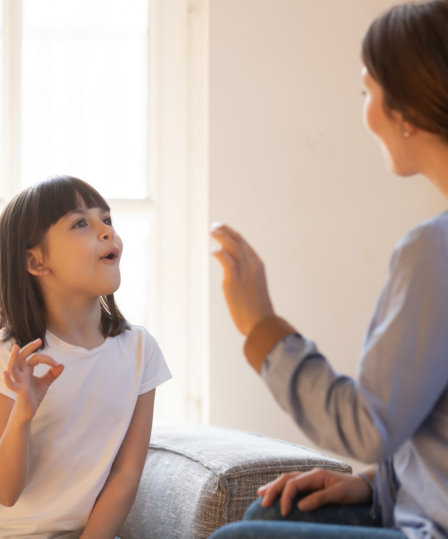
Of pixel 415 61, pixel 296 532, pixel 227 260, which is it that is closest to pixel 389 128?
pixel 415 61

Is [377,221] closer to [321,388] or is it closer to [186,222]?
[186,222]

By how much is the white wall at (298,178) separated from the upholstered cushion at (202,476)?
519 millimetres

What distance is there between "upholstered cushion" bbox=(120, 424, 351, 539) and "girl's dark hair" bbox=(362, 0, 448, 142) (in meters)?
0.83

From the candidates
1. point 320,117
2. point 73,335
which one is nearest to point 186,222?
point 320,117

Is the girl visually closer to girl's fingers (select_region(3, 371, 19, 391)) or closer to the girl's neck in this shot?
girl's fingers (select_region(3, 371, 19, 391))

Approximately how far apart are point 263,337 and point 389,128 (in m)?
0.30

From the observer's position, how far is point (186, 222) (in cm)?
245

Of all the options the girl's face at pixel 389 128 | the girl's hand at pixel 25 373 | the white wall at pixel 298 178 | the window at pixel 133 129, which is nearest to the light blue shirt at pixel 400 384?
the girl's face at pixel 389 128

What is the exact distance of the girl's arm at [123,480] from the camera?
1423mm

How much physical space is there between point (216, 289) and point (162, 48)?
2.67 feet

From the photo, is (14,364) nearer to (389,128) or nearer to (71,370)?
(71,370)

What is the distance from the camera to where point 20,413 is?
4.32 ft

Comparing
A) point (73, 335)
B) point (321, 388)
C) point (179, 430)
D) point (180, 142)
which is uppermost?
point (180, 142)

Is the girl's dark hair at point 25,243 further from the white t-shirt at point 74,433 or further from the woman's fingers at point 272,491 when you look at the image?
the woman's fingers at point 272,491
